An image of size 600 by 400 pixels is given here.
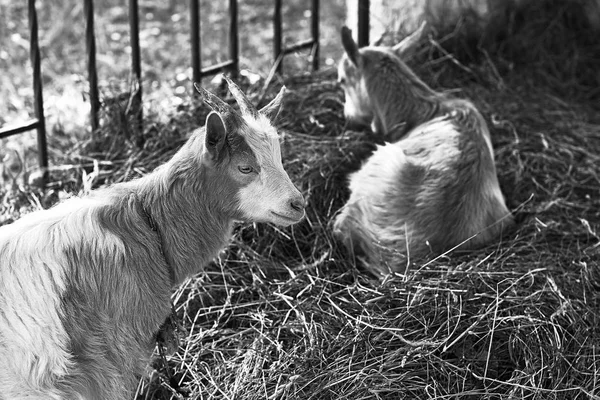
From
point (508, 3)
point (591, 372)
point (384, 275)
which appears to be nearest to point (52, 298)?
point (384, 275)

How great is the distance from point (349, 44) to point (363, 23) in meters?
0.98

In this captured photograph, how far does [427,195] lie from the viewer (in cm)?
448

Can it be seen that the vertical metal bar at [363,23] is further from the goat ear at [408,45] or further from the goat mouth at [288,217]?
the goat mouth at [288,217]

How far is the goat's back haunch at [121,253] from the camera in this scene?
3.03m

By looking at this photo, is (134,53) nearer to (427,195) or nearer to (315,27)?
(315,27)

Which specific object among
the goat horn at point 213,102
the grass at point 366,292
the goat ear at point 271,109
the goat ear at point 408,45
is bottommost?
the grass at point 366,292

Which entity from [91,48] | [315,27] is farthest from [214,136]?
[315,27]

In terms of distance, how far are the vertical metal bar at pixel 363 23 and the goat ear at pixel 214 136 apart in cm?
304

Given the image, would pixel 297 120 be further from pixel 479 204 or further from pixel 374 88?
pixel 479 204

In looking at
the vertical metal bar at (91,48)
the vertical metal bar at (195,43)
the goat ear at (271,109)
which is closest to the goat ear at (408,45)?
the vertical metal bar at (195,43)

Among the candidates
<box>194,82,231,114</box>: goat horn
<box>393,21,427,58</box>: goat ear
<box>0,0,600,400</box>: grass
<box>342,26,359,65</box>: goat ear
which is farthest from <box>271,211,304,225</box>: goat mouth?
<box>393,21,427,58</box>: goat ear

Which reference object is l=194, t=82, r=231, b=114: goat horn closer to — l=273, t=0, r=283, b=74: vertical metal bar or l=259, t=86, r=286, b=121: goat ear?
l=259, t=86, r=286, b=121: goat ear

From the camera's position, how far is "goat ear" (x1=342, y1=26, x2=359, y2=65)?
5.11 metres

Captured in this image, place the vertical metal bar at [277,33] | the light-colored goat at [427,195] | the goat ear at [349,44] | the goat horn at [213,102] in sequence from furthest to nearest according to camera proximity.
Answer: the vertical metal bar at [277,33] < the goat ear at [349,44] < the light-colored goat at [427,195] < the goat horn at [213,102]
